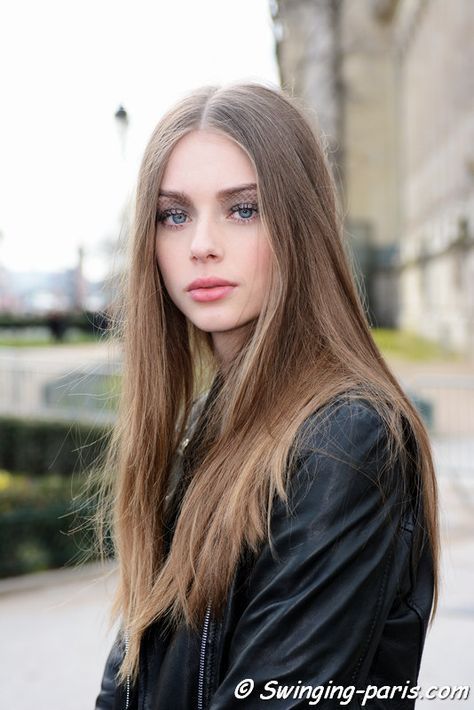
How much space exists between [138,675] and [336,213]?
0.97 metres

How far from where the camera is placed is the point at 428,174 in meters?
41.2

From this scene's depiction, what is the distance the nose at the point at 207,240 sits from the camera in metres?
1.75

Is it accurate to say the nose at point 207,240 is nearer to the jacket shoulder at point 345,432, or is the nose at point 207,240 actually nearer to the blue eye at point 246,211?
the blue eye at point 246,211

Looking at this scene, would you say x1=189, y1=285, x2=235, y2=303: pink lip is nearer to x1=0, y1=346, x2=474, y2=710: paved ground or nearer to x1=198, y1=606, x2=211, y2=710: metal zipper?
x1=198, y1=606, x2=211, y2=710: metal zipper

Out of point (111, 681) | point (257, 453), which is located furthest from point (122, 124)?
point (257, 453)

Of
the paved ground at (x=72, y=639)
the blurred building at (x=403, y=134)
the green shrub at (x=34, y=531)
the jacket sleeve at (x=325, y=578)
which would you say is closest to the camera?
the jacket sleeve at (x=325, y=578)

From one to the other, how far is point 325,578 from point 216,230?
71 cm

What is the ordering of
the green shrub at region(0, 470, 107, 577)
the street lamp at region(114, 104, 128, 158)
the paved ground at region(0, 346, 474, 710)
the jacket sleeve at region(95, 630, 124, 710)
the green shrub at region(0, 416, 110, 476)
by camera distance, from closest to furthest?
the jacket sleeve at region(95, 630, 124, 710) → the paved ground at region(0, 346, 474, 710) → the green shrub at region(0, 470, 107, 577) → the street lamp at region(114, 104, 128, 158) → the green shrub at region(0, 416, 110, 476)

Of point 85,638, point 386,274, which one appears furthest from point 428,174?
point 85,638

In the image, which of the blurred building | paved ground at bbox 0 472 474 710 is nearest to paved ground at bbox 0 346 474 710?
paved ground at bbox 0 472 474 710

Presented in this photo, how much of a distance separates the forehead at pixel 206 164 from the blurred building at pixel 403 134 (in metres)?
14.4

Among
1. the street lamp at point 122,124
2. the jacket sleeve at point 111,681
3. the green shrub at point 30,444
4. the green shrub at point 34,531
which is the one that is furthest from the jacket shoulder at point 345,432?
the green shrub at point 30,444

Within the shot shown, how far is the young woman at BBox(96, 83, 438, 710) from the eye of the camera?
4.55 feet

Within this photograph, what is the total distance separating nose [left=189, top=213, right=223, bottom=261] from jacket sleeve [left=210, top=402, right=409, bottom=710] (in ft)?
1.53
